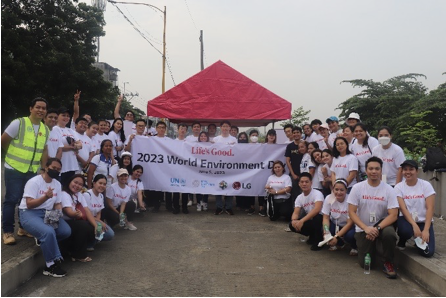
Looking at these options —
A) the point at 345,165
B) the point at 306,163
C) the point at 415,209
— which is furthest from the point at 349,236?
the point at 306,163

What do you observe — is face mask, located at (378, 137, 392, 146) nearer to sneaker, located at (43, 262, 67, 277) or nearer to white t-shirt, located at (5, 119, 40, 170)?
sneaker, located at (43, 262, 67, 277)

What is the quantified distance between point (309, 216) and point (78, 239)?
10.0 ft

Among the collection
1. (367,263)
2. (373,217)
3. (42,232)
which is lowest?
(367,263)

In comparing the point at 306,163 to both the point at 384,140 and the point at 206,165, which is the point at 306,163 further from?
the point at 206,165

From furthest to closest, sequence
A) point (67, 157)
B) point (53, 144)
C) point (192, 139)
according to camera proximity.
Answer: point (192, 139)
point (67, 157)
point (53, 144)

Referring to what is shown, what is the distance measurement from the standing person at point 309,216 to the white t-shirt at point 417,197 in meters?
1.14

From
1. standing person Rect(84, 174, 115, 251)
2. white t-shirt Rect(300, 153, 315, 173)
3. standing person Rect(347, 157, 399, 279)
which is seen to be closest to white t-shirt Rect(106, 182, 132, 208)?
standing person Rect(84, 174, 115, 251)

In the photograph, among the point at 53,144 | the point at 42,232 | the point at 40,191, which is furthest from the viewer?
the point at 53,144

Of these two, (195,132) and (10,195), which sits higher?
(195,132)

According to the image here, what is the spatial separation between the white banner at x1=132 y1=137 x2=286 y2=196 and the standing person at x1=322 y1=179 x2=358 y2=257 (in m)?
3.01

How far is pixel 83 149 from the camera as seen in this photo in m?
6.58

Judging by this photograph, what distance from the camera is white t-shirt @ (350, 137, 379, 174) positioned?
629cm

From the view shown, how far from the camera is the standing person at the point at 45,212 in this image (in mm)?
4473

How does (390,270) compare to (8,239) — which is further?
(8,239)
